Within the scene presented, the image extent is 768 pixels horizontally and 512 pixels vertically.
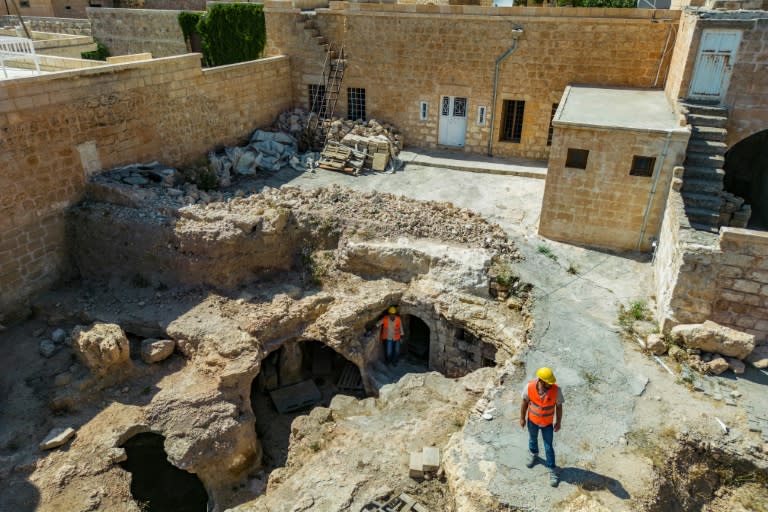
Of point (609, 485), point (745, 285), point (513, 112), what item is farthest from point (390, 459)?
point (513, 112)

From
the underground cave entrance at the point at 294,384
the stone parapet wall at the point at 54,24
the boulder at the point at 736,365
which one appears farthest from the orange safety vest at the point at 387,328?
the stone parapet wall at the point at 54,24

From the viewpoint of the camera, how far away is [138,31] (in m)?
24.8

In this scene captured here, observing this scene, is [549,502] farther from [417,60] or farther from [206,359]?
[417,60]

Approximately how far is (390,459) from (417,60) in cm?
1412

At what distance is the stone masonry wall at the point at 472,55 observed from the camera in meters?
16.8

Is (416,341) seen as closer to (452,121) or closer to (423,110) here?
(452,121)

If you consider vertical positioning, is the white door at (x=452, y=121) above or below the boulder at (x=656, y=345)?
above

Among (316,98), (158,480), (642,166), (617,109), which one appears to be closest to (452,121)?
(316,98)

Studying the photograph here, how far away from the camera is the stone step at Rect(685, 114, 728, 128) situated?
1362 centimetres

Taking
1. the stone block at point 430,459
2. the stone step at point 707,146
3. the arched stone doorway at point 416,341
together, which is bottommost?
the arched stone doorway at point 416,341

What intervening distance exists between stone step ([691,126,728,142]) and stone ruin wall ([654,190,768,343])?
417 centimetres

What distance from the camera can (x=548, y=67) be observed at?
17.6 metres

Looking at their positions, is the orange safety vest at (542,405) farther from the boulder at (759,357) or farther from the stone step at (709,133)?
the stone step at (709,133)

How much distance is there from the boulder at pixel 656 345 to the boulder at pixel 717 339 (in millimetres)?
338
